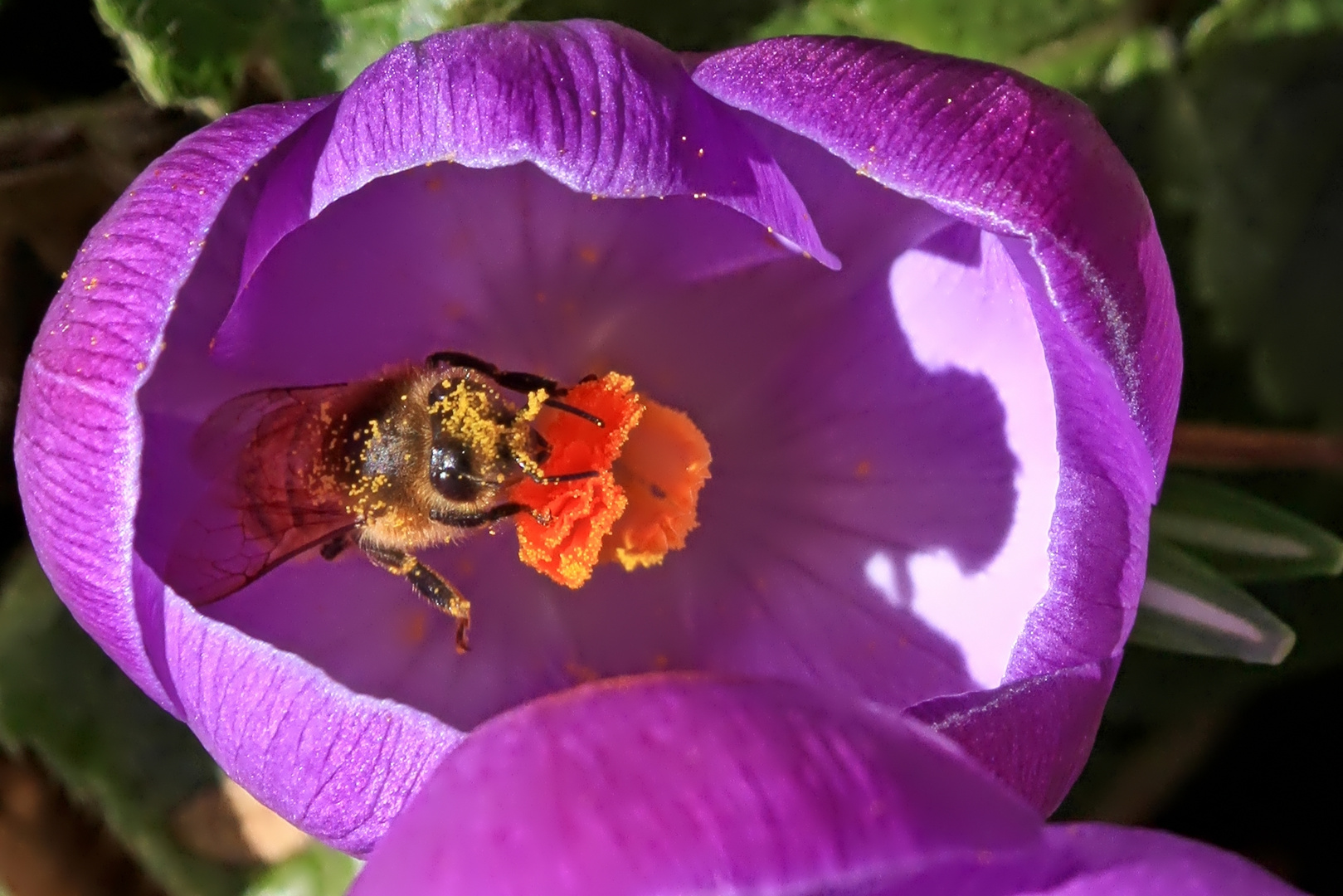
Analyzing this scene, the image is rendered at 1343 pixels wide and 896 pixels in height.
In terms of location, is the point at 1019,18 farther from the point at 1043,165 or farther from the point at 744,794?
the point at 744,794

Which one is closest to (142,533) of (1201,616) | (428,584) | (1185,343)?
(428,584)

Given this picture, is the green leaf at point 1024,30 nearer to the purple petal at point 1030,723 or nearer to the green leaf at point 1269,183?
the green leaf at point 1269,183

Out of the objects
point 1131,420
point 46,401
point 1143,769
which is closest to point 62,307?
point 46,401

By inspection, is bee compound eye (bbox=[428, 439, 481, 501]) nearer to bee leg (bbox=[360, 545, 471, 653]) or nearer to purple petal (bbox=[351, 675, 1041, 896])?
bee leg (bbox=[360, 545, 471, 653])

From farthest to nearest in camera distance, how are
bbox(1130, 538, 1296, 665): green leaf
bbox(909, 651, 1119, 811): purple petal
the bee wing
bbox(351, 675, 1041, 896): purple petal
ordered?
bbox(1130, 538, 1296, 665): green leaf
the bee wing
bbox(909, 651, 1119, 811): purple petal
bbox(351, 675, 1041, 896): purple petal

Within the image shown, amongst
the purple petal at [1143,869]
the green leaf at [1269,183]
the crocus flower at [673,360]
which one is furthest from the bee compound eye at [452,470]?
the green leaf at [1269,183]

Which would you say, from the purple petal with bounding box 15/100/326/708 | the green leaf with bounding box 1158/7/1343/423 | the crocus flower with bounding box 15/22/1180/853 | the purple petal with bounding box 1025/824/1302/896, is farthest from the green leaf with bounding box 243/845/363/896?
the green leaf with bounding box 1158/7/1343/423

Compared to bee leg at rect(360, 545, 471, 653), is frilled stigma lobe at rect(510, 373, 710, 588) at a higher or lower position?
higher
